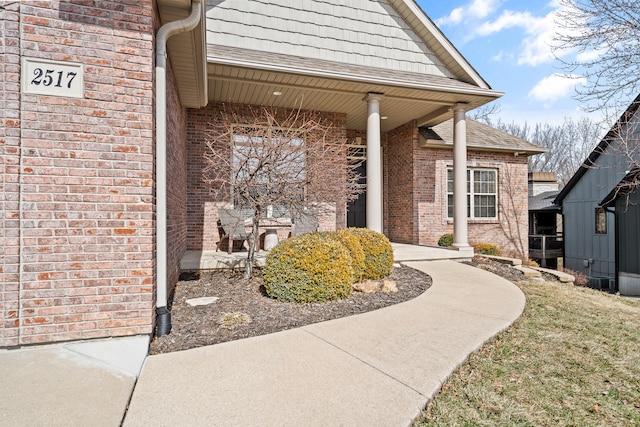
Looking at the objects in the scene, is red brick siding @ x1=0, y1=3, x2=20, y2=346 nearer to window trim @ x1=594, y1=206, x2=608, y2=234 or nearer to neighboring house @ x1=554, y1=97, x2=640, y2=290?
neighboring house @ x1=554, y1=97, x2=640, y2=290

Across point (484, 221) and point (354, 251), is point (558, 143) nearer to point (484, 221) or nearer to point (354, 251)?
point (484, 221)

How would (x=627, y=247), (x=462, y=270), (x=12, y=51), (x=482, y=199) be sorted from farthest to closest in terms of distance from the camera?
(x=627, y=247) < (x=482, y=199) < (x=462, y=270) < (x=12, y=51)

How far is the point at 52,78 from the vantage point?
2881mm

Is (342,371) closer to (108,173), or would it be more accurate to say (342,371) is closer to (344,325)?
(344,325)

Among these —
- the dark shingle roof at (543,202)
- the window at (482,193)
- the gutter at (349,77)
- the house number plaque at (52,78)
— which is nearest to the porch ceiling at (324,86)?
the gutter at (349,77)

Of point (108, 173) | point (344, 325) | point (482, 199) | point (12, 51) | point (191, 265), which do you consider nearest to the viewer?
point (12, 51)

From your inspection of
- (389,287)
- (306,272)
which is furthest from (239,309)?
(389,287)

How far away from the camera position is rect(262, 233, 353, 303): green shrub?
4.39 meters

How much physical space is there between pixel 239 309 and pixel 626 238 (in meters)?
13.1

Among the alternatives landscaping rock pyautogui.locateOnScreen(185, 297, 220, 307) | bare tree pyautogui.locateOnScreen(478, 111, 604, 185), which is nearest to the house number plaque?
landscaping rock pyautogui.locateOnScreen(185, 297, 220, 307)

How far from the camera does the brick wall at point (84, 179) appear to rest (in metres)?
2.81

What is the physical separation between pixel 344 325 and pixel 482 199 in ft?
28.4

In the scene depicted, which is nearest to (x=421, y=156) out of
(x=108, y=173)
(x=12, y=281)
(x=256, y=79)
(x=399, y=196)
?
(x=399, y=196)

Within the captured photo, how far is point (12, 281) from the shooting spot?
2793mm
